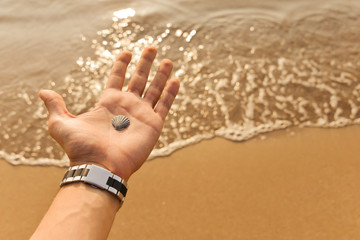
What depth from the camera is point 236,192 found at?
102 inches

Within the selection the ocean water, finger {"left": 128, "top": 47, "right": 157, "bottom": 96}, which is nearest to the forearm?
finger {"left": 128, "top": 47, "right": 157, "bottom": 96}

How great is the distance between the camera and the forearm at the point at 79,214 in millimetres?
1701

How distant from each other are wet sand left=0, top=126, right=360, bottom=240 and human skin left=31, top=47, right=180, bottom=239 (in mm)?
552

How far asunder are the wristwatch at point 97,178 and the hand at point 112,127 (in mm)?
84

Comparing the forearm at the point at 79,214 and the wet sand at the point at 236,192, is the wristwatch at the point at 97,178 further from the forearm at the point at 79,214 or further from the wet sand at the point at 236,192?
the wet sand at the point at 236,192

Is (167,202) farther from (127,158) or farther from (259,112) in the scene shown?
(259,112)

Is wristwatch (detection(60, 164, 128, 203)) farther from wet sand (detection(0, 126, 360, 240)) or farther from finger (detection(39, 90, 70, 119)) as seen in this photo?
wet sand (detection(0, 126, 360, 240))

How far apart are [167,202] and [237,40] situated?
2299mm

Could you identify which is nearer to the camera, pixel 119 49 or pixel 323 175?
pixel 323 175

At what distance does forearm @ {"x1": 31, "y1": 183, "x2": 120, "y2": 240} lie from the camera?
1701 mm

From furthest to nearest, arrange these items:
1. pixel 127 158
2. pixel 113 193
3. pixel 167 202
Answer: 1. pixel 167 202
2. pixel 127 158
3. pixel 113 193

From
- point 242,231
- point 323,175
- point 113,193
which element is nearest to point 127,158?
point 113,193

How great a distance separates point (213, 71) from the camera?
367 centimetres

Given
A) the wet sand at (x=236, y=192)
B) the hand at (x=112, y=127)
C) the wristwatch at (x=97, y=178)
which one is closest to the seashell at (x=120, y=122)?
the hand at (x=112, y=127)
